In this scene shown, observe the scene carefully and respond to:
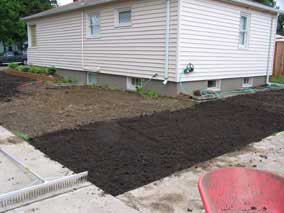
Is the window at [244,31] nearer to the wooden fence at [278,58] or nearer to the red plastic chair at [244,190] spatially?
the wooden fence at [278,58]

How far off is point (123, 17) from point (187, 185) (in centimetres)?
754

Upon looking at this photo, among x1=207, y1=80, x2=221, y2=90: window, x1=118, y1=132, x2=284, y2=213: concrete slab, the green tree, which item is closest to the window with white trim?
x1=207, y1=80, x2=221, y2=90: window

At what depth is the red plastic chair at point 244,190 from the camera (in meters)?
1.78

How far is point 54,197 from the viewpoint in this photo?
288cm

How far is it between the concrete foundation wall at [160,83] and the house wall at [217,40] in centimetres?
22

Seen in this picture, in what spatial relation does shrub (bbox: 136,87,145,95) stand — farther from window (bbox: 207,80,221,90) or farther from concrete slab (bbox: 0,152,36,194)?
concrete slab (bbox: 0,152,36,194)

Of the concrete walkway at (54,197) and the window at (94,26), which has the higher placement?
the window at (94,26)

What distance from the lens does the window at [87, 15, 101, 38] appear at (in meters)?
10.7

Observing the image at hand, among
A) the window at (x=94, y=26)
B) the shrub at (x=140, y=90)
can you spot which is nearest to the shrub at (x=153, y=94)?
the shrub at (x=140, y=90)

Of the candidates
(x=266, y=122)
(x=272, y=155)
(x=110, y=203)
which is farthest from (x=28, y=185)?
(x=266, y=122)

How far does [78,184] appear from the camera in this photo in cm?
314

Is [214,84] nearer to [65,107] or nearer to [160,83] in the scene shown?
[160,83]

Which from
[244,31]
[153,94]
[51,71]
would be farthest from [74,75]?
[244,31]

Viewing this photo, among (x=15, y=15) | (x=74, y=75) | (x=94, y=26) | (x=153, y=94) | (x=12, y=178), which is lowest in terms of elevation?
(x=12, y=178)
